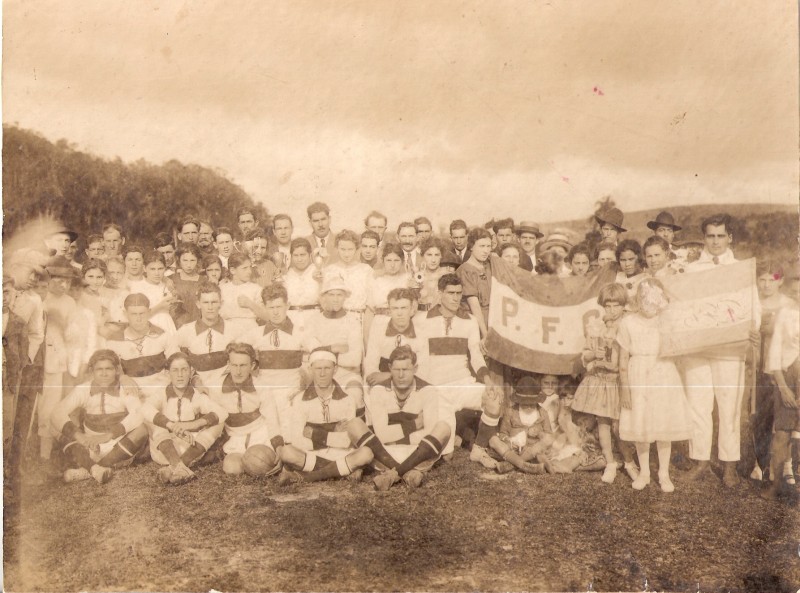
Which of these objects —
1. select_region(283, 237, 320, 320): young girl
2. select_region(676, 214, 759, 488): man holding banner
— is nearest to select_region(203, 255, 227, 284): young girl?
select_region(283, 237, 320, 320): young girl

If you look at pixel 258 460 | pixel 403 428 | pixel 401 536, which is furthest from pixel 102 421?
pixel 401 536

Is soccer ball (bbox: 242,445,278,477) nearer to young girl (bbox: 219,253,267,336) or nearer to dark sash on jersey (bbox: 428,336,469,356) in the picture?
young girl (bbox: 219,253,267,336)

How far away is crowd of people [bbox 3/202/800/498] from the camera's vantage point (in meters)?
4.20

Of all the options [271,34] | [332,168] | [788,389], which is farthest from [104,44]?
[788,389]

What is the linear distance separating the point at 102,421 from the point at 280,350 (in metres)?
1.18

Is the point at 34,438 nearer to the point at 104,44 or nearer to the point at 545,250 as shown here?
the point at 104,44

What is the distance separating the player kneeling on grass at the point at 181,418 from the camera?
13.8 feet

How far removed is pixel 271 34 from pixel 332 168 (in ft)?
2.94

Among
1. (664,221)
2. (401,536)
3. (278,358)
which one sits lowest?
(401,536)

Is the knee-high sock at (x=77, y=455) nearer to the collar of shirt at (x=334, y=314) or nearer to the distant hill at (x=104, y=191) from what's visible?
the distant hill at (x=104, y=191)

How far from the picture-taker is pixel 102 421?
4215mm

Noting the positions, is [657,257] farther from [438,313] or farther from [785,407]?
[438,313]

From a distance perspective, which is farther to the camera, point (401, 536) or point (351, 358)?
point (351, 358)

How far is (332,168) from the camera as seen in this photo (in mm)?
4191
